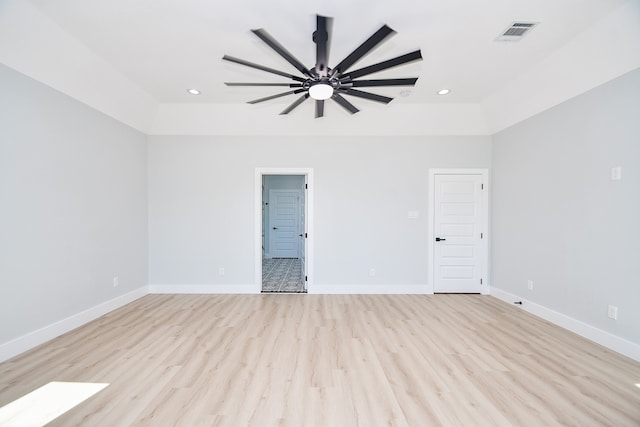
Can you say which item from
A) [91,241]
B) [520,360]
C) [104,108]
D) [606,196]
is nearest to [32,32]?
[104,108]

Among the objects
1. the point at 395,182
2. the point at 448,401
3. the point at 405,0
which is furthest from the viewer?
the point at 395,182

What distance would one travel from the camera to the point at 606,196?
2.75 m

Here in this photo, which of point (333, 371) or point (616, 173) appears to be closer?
point (333, 371)

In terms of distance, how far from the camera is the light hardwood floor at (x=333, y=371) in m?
1.79

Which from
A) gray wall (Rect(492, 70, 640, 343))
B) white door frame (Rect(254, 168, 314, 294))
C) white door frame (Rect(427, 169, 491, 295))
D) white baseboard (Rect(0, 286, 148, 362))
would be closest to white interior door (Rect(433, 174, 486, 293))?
white door frame (Rect(427, 169, 491, 295))

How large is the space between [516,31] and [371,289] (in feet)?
12.6

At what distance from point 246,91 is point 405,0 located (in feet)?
7.84

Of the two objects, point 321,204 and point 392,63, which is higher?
point 392,63

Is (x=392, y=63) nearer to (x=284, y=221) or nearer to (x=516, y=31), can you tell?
(x=516, y=31)

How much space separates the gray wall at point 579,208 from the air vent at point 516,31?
1101 millimetres

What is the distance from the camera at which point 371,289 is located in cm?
455

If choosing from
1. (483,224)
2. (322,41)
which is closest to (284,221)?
(483,224)

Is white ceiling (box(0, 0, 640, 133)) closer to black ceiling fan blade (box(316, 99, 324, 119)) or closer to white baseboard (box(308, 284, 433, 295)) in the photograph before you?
black ceiling fan blade (box(316, 99, 324, 119))

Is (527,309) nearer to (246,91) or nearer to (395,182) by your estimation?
(395,182)
